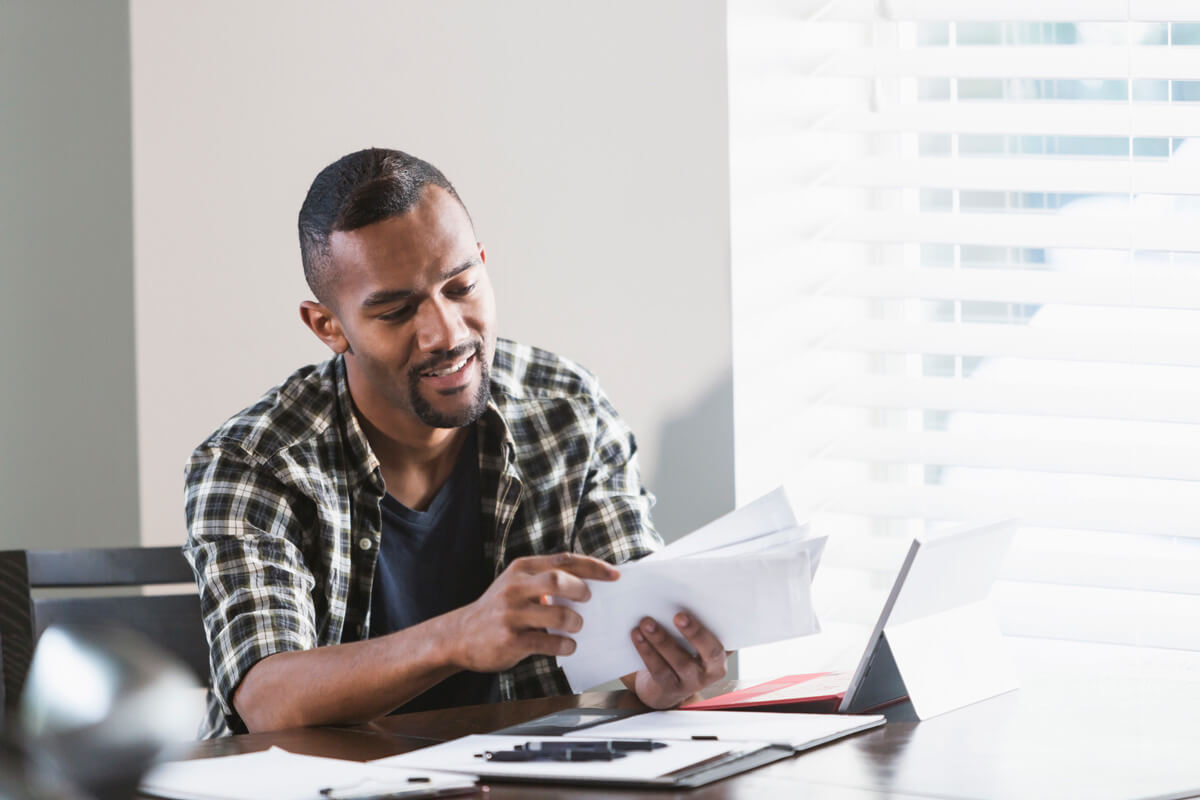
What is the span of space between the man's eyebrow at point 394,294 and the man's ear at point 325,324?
0.11 meters

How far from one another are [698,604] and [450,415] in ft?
1.76

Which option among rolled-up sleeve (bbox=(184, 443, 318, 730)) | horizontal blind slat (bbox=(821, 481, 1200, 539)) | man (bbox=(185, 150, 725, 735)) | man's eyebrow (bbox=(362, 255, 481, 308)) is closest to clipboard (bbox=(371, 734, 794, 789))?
man (bbox=(185, 150, 725, 735))

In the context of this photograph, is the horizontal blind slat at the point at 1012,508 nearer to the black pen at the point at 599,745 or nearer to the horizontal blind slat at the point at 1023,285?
the horizontal blind slat at the point at 1023,285

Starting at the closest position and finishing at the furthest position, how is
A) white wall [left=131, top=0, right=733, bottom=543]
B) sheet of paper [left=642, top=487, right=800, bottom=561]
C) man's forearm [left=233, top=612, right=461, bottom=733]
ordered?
1. sheet of paper [left=642, top=487, right=800, bottom=561]
2. man's forearm [left=233, top=612, right=461, bottom=733]
3. white wall [left=131, top=0, right=733, bottom=543]

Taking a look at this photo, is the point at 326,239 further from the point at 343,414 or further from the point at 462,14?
the point at 462,14

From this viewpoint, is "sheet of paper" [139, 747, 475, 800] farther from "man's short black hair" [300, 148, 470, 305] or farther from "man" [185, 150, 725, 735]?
"man's short black hair" [300, 148, 470, 305]

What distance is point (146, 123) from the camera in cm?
229

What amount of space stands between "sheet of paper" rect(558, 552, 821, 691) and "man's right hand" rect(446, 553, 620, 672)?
0.6 inches

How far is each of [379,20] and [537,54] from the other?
274mm

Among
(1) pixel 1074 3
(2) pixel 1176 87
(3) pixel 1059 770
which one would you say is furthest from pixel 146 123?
(3) pixel 1059 770

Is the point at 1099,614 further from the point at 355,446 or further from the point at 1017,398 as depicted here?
the point at 355,446

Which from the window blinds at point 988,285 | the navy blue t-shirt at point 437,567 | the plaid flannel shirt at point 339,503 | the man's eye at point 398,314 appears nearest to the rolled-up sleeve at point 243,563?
the plaid flannel shirt at point 339,503

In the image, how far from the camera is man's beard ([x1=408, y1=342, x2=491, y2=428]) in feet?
5.43

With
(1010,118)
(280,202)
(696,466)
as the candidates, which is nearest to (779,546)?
(696,466)
